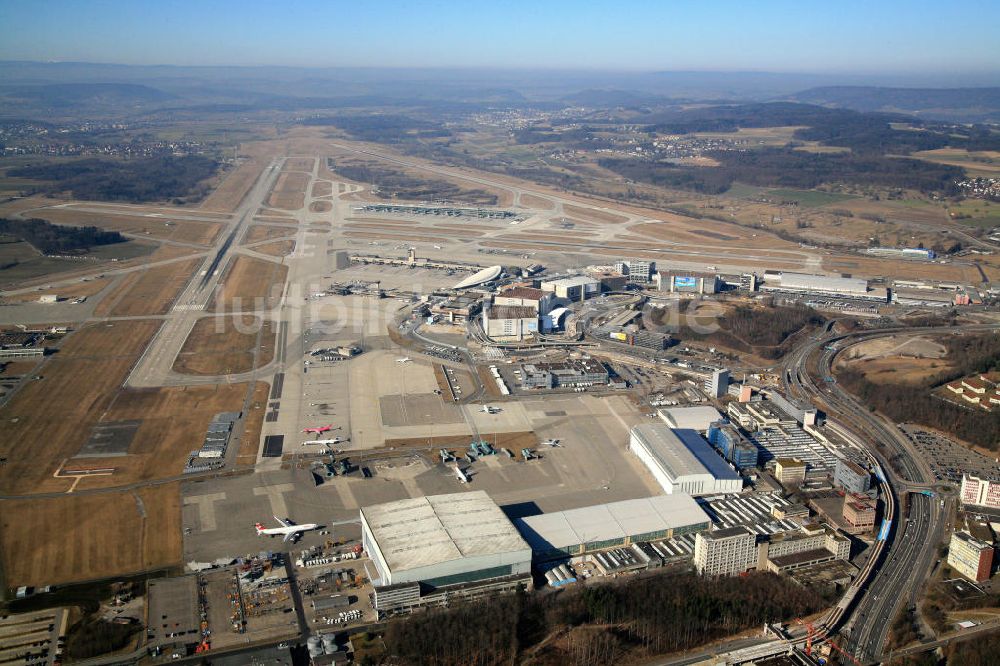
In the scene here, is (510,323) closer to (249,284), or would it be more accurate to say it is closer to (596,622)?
(249,284)

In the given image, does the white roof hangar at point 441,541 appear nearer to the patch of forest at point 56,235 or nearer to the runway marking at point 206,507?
the runway marking at point 206,507

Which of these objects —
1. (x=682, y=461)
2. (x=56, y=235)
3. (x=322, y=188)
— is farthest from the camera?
(x=322, y=188)

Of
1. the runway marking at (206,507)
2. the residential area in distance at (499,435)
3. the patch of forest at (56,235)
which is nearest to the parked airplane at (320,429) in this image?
the residential area in distance at (499,435)

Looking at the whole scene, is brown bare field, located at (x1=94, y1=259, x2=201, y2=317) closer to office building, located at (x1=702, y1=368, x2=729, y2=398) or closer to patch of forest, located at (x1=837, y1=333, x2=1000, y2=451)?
office building, located at (x1=702, y1=368, x2=729, y2=398)

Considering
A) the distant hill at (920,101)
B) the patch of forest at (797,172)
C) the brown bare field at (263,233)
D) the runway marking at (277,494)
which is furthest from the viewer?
the distant hill at (920,101)

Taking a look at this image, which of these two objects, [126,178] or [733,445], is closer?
[733,445]

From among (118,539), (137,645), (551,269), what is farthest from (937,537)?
(551,269)

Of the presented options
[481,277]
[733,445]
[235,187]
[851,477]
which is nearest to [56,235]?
[235,187]

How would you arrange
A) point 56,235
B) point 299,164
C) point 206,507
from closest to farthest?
point 206,507 < point 56,235 < point 299,164
